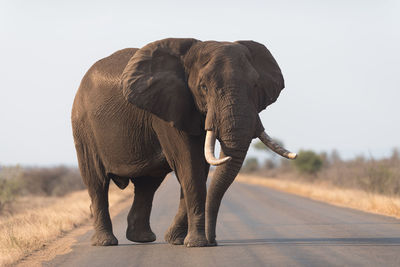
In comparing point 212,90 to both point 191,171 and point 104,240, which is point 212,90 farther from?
point 104,240

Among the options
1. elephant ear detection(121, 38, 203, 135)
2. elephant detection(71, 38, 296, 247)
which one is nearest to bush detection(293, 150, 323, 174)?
elephant detection(71, 38, 296, 247)

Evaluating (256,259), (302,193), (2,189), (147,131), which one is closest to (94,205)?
(147,131)

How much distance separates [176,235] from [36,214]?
25.1 ft

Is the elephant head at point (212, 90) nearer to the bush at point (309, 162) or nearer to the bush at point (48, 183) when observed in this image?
the bush at point (48, 183)

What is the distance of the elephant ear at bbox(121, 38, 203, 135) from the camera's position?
10312mm

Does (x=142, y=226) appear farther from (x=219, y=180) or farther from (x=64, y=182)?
(x=64, y=182)

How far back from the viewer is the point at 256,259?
31.1 feet

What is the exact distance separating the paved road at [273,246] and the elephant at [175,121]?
0.59 m

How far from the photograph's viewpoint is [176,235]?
11.4 metres

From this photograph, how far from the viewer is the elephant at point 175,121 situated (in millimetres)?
9727

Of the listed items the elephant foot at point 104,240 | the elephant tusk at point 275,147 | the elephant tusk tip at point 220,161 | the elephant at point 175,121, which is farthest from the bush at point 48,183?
the elephant tusk tip at point 220,161

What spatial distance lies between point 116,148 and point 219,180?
6.94 feet

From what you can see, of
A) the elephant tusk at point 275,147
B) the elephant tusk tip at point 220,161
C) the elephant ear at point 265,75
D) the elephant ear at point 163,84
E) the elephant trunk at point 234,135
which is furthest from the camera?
the elephant ear at point 265,75

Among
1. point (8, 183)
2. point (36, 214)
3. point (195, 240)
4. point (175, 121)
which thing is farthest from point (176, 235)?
point (8, 183)
